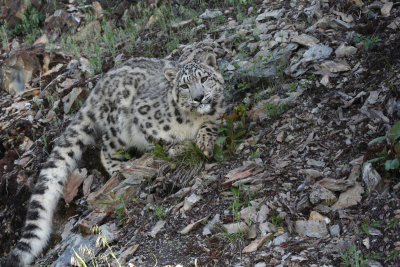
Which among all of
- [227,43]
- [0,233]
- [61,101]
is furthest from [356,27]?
[0,233]

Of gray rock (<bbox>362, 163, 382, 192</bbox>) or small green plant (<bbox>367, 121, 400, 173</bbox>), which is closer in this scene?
small green plant (<bbox>367, 121, 400, 173</bbox>)

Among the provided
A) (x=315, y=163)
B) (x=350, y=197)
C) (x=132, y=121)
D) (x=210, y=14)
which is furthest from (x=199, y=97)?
(x=210, y=14)

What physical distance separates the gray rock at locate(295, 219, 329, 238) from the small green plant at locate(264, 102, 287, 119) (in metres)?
2.37

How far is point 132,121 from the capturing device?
24.4ft

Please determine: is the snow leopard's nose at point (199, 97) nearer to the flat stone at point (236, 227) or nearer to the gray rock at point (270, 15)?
the flat stone at point (236, 227)

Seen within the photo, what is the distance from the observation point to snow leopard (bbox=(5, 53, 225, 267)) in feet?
20.9

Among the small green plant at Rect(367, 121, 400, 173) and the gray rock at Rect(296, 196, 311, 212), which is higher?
the small green plant at Rect(367, 121, 400, 173)

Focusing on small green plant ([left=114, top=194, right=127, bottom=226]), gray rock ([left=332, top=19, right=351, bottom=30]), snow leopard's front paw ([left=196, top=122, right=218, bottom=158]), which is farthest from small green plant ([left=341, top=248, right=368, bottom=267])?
gray rock ([left=332, top=19, right=351, bottom=30])

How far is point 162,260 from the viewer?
14.9 feet

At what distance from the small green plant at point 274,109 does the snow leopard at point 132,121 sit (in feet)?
2.35

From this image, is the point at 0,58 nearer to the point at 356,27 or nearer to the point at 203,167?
the point at 203,167

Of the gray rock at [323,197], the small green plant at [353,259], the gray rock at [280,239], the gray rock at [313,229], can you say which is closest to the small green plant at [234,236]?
the gray rock at [280,239]

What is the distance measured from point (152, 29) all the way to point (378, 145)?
287 inches

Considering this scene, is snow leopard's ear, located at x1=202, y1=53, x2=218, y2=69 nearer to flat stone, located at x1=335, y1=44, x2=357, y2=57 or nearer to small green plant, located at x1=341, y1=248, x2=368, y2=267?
flat stone, located at x1=335, y1=44, x2=357, y2=57
